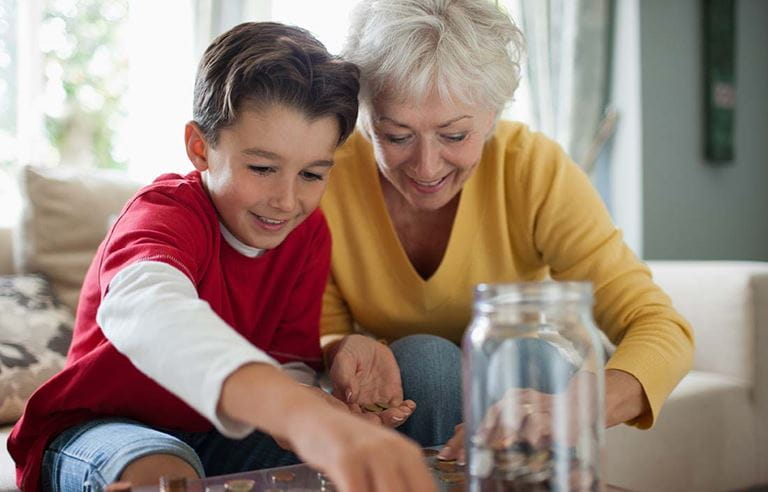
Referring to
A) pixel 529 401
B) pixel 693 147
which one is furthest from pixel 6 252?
pixel 693 147

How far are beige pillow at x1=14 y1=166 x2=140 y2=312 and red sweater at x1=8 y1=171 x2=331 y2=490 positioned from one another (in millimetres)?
820

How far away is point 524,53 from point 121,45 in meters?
1.74

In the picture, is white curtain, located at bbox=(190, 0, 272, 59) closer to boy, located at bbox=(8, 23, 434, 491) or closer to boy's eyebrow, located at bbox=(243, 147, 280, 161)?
boy, located at bbox=(8, 23, 434, 491)

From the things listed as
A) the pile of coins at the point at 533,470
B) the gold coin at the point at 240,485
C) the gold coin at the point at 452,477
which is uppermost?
the pile of coins at the point at 533,470

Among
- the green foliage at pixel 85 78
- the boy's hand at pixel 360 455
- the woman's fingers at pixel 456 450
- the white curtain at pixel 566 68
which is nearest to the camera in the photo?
the boy's hand at pixel 360 455

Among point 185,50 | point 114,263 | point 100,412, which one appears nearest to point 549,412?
point 114,263

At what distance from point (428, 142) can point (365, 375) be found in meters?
0.39

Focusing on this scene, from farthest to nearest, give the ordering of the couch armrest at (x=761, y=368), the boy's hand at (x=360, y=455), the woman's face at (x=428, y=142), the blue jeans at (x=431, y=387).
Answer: the couch armrest at (x=761, y=368), the woman's face at (x=428, y=142), the blue jeans at (x=431, y=387), the boy's hand at (x=360, y=455)

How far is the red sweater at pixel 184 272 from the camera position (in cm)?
113

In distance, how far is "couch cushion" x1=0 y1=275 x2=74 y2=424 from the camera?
5.66 ft

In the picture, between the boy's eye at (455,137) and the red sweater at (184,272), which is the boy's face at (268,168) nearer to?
the red sweater at (184,272)

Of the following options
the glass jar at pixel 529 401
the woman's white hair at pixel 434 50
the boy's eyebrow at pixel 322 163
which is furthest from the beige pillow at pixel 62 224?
the glass jar at pixel 529 401

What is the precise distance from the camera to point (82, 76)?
112 inches

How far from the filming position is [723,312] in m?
2.34
